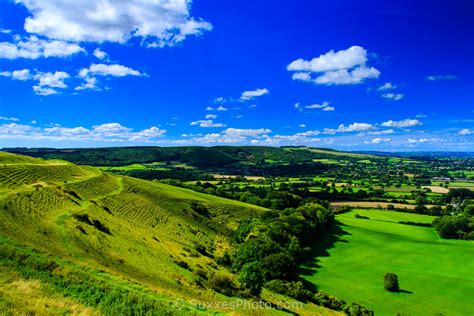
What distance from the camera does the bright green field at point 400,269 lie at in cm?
5333

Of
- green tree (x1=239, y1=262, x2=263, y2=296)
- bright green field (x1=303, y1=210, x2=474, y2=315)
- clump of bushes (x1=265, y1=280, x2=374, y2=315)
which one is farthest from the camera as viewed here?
bright green field (x1=303, y1=210, x2=474, y2=315)

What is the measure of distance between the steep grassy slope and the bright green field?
20.7 meters

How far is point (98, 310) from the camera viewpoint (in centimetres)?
1655

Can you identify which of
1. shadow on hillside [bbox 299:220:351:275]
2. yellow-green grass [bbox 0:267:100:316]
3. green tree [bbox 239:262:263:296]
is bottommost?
shadow on hillside [bbox 299:220:351:275]

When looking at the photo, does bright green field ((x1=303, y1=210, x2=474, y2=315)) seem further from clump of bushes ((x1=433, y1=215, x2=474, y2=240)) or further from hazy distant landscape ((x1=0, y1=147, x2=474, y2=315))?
clump of bushes ((x1=433, y1=215, x2=474, y2=240))

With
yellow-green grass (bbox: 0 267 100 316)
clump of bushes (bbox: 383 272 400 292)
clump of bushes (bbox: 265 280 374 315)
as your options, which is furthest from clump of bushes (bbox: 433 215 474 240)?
→ yellow-green grass (bbox: 0 267 100 316)

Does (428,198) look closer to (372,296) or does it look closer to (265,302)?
(372,296)

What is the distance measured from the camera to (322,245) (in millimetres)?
90188

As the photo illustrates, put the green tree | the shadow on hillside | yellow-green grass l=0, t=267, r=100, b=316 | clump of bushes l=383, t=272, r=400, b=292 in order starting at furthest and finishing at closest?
the shadow on hillside, clump of bushes l=383, t=272, r=400, b=292, the green tree, yellow-green grass l=0, t=267, r=100, b=316

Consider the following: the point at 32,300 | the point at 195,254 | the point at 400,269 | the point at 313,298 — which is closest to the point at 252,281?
the point at 313,298

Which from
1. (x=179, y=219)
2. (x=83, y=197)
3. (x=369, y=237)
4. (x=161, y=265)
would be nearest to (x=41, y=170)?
(x=83, y=197)

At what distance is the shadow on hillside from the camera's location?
6988 cm

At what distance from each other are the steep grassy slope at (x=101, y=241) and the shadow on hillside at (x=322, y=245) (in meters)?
18.8

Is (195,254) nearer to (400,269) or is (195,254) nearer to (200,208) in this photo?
(200,208)
